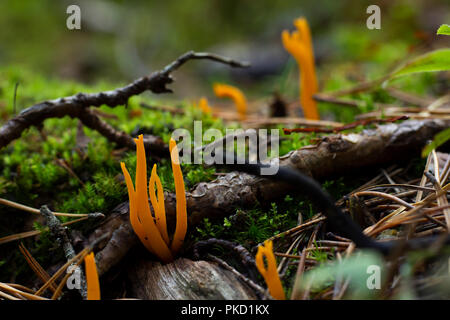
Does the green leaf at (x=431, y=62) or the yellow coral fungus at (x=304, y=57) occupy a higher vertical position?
the yellow coral fungus at (x=304, y=57)

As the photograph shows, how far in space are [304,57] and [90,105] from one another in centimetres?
147

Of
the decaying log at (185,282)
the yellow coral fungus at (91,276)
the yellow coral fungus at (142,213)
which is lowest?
the decaying log at (185,282)

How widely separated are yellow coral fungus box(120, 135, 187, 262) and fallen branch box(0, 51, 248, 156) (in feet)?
1.86

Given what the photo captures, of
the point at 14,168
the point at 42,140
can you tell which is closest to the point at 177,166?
the point at 14,168

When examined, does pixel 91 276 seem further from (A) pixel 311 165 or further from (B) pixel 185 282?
(A) pixel 311 165

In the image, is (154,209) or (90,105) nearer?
(154,209)

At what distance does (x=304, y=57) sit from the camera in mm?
2453

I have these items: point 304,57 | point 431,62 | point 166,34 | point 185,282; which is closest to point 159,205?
point 185,282

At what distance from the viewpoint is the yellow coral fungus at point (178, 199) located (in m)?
1.24

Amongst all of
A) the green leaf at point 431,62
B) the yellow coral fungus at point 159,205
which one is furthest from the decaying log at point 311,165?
the green leaf at point 431,62

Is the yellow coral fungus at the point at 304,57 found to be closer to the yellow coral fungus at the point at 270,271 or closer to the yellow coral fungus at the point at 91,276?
the yellow coral fungus at the point at 270,271

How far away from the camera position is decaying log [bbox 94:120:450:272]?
4.96 ft

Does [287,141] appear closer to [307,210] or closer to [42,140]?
[307,210]
